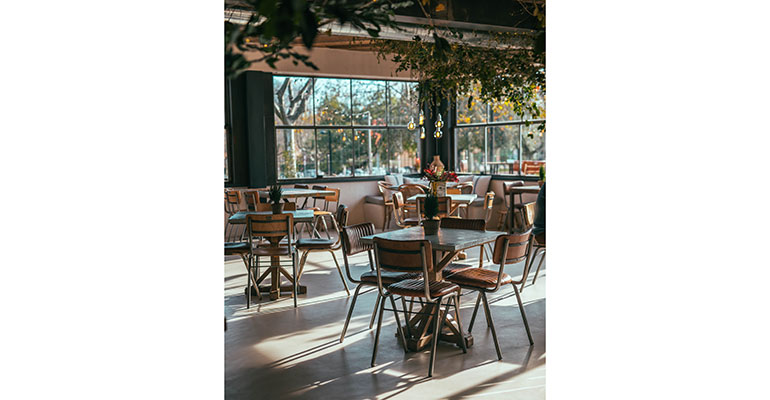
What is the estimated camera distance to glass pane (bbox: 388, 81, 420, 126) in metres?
12.3

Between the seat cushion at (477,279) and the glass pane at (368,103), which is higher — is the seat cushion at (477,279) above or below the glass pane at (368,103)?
below

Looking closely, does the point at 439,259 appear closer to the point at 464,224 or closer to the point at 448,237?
the point at 448,237

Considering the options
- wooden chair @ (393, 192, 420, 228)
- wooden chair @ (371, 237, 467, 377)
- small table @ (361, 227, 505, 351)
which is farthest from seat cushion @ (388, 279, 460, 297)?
wooden chair @ (393, 192, 420, 228)

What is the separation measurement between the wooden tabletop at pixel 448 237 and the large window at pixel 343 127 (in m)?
6.77

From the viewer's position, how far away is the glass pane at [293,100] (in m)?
11.3

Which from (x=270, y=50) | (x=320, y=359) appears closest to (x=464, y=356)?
(x=320, y=359)

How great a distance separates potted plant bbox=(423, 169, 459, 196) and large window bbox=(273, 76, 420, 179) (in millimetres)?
4000

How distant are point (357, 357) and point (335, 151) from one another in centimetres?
792

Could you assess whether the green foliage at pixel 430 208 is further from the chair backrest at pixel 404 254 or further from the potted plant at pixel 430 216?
the chair backrest at pixel 404 254

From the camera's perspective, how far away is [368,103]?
39.7 ft

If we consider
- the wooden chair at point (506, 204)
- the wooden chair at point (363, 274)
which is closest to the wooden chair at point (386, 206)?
the wooden chair at point (506, 204)

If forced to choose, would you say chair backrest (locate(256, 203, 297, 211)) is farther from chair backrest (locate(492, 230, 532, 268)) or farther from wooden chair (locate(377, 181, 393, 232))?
wooden chair (locate(377, 181, 393, 232))
